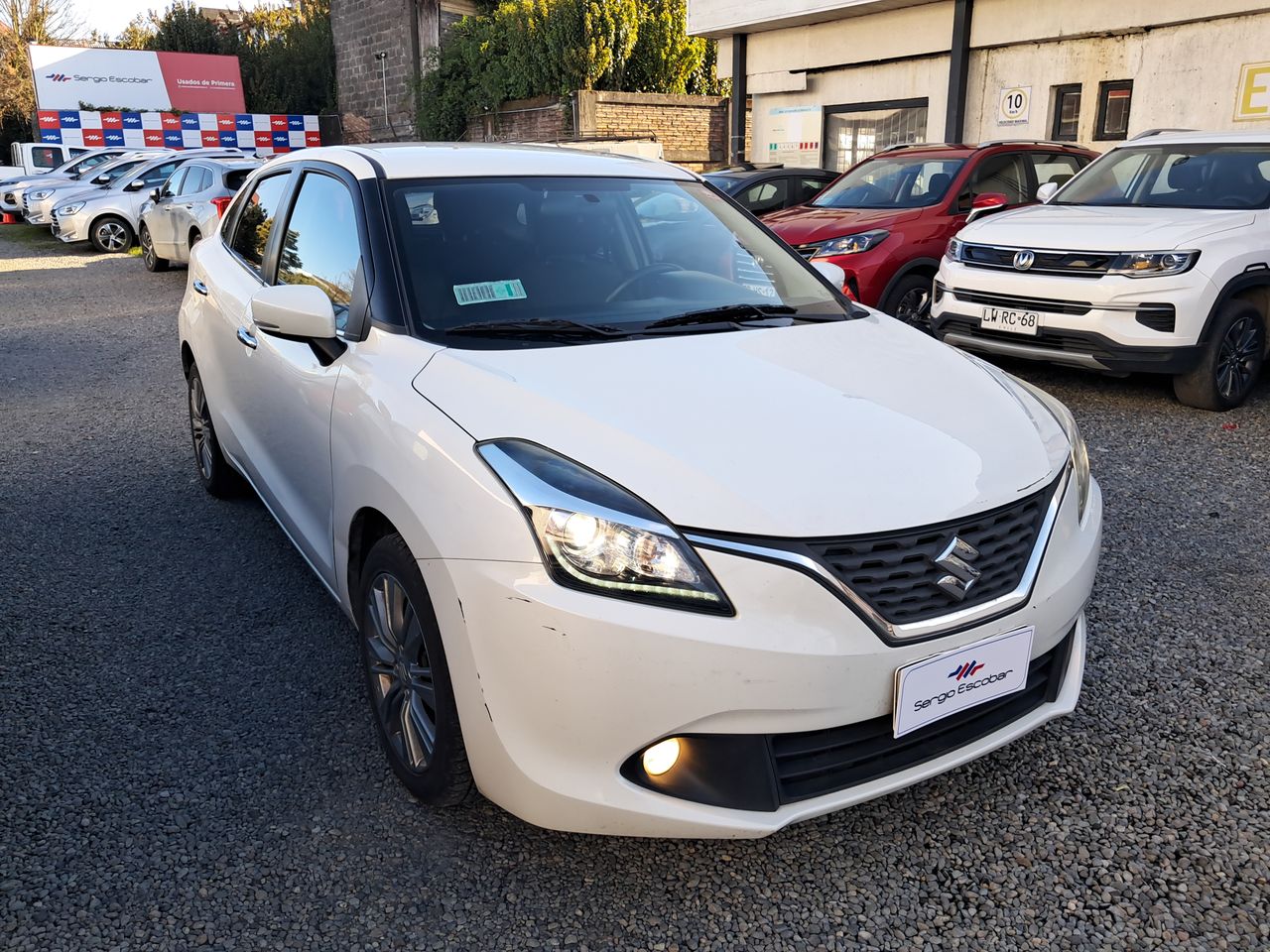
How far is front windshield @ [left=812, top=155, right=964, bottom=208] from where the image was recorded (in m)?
8.73

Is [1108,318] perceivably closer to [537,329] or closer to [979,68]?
[537,329]

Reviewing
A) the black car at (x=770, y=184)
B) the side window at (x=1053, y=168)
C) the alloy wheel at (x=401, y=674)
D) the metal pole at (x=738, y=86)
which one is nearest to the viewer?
the alloy wheel at (x=401, y=674)

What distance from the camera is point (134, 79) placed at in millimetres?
35844

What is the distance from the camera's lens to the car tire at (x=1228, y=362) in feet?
20.0

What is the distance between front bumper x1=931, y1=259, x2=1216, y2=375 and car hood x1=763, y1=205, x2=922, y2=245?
1678 millimetres

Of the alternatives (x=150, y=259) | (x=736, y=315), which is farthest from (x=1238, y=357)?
(x=150, y=259)

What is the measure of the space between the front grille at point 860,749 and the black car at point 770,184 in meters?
9.43

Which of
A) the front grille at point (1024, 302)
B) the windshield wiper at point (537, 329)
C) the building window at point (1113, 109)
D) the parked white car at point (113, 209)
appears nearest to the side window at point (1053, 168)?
the front grille at point (1024, 302)

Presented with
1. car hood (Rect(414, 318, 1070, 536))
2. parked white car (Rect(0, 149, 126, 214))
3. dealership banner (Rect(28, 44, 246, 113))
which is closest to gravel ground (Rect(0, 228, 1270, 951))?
car hood (Rect(414, 318, 1070, 536))

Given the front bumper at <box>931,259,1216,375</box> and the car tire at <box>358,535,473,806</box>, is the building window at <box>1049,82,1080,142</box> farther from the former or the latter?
the car tire at <box>358,535,473,806</box>

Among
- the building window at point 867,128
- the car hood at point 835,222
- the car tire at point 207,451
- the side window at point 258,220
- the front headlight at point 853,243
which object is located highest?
the building window at point 867,128

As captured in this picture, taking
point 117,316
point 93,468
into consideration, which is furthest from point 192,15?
point 93,468

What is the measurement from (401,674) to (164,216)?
1255 cm

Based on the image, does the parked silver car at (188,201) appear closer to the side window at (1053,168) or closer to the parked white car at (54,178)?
the parked white car at (54,178)
